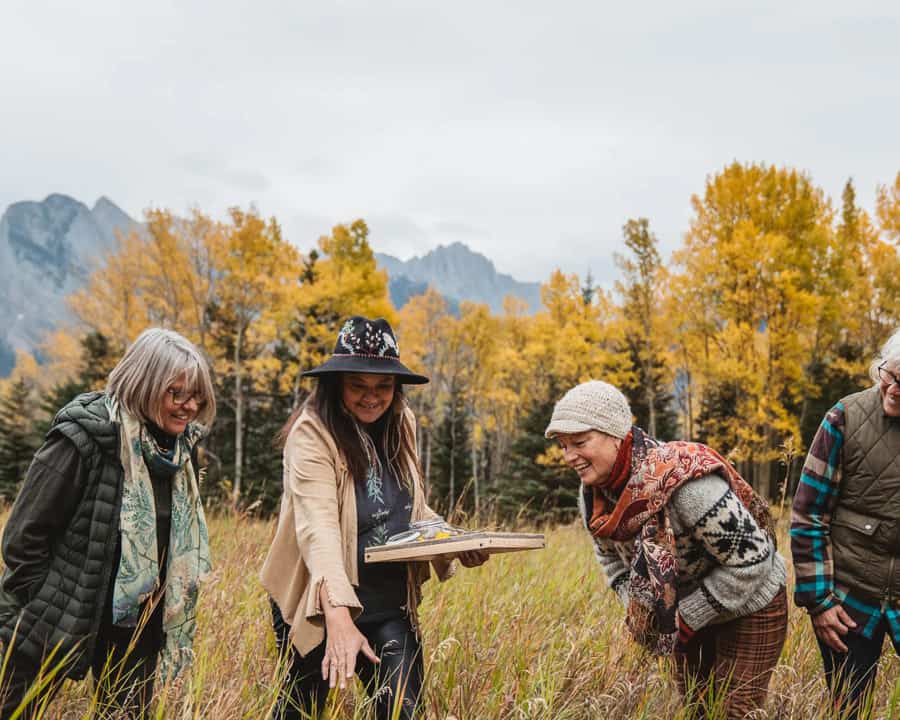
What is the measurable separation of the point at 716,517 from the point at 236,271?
16791 mm

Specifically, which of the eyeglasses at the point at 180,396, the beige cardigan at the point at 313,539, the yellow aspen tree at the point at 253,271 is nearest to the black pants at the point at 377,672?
the beige cardigan at the point at 313,539

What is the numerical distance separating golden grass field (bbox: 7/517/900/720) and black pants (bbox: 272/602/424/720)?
0.20 feet

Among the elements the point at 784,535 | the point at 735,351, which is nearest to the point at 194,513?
the point at 784,535

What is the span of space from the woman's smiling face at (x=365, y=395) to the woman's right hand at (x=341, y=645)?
2.14ft

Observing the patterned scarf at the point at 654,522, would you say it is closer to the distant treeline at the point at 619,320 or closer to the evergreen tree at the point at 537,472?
the distant treeline at the point at 619,320

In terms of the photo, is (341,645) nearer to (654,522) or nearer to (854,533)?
(654,522)

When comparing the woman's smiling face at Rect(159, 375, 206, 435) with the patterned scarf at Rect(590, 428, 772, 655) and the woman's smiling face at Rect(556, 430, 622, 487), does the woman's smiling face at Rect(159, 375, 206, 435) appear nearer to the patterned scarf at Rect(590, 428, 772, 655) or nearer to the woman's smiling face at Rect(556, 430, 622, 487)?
the woman's smiling face at Rect(556, 430, 622, 487)

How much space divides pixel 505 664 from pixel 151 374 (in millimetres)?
1669

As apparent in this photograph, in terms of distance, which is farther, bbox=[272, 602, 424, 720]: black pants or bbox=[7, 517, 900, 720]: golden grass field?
bbox=[7, 517, 900, 720]: golden grass field

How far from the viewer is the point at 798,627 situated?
3369 millimetres

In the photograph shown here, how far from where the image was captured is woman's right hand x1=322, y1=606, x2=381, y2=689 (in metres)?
1.70

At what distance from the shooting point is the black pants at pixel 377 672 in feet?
6.45

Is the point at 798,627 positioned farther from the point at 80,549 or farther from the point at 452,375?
the point at 452,375

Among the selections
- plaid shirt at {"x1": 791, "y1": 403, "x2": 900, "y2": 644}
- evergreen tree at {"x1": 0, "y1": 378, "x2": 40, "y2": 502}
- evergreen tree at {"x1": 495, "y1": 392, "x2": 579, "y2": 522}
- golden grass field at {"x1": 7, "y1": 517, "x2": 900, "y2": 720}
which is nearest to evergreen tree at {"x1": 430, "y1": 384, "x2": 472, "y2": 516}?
evergreen tree at {"x1": 495, "y1": 392, "x2": 579, "y2": 522}
